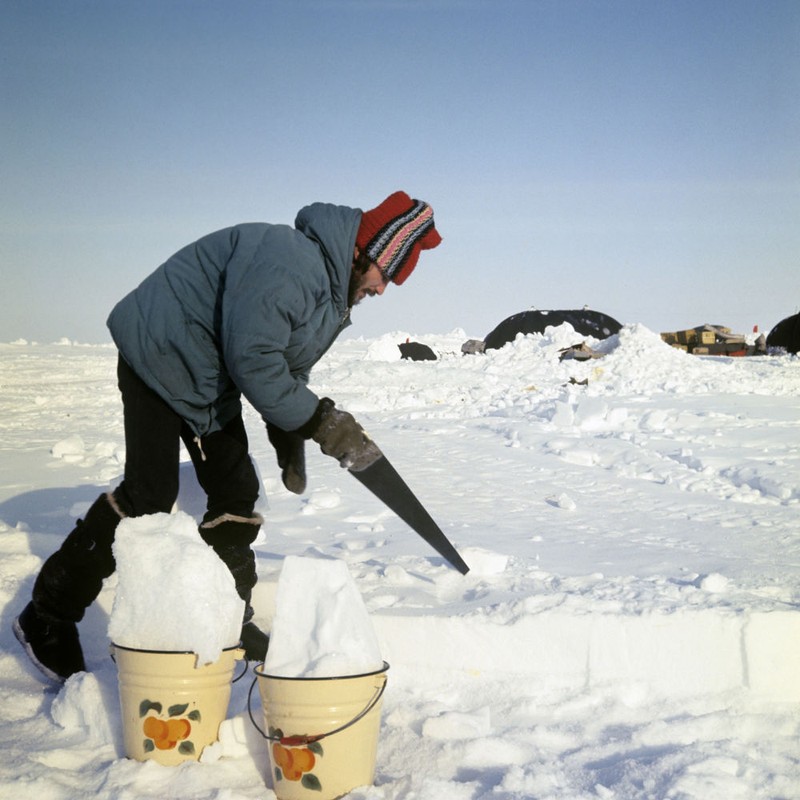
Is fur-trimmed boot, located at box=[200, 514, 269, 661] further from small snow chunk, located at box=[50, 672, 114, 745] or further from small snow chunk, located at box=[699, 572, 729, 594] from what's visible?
small snow chunk, located at box=[699, 572, 729, 594]

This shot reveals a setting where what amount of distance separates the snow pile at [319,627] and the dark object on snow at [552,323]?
644 inches

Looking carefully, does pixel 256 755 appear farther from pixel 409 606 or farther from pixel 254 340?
pixel 254 340

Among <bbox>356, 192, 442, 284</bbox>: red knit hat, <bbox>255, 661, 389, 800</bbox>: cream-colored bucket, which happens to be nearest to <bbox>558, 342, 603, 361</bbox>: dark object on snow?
<bbox>356, 192, 442, 284</bbox>: red knit hat

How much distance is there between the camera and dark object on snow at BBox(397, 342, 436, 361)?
19578 millimetres

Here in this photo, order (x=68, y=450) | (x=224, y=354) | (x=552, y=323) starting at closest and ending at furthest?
(x=224, y=354), (x=68, y=450), (x=552, y=323)

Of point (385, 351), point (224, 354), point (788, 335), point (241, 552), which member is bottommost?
point (385, 351)

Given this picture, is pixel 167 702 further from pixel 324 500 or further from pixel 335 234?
pixel 324 500

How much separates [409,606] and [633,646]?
67 cm

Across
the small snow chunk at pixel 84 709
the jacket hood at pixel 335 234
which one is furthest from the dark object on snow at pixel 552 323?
the small snow chunk at pixel 84 709

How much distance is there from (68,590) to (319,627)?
876 millimetres

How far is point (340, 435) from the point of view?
78.4 inches

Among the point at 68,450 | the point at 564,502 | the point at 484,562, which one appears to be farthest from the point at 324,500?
the point at 68,450

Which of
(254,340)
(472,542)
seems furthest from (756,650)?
(254,340)

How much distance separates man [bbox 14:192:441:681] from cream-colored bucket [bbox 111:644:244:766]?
478 millimetres
